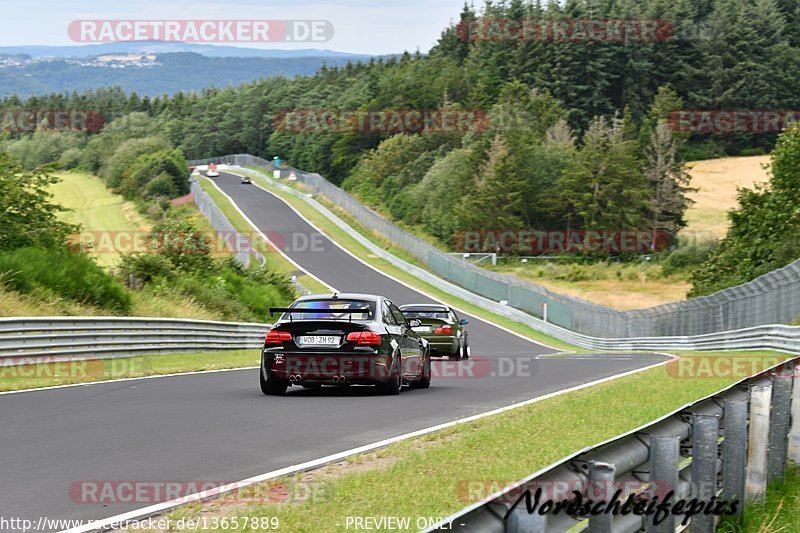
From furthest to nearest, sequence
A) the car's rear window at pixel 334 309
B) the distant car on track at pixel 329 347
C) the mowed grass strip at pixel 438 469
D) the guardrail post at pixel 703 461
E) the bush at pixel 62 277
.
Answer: the bush at pixel 62 277
the car's rear window at pixel 334 309
the distant car on track at pixel 329 347
the mowed grass strip at pixel 438 469
the guardrail post at pixel 703 461

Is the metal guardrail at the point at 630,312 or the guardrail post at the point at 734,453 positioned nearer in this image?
the guardrail post at the point at 734,453

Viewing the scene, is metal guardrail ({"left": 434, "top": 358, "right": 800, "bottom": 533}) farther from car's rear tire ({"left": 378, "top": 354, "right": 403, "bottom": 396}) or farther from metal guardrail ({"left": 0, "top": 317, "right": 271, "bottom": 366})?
metal guardrail ({"left": 0, "top": 317, "right": 271, "bottom": 366})

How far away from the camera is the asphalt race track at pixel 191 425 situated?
8.63m

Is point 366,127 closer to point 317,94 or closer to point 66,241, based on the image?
point 317,94

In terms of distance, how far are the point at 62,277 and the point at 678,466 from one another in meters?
24.2

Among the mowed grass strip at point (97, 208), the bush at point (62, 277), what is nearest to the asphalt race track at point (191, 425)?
the bush at point (62, 277)

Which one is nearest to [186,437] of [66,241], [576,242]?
[66,241]

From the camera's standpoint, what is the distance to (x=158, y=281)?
3719cm

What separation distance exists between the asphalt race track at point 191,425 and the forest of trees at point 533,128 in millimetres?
78604

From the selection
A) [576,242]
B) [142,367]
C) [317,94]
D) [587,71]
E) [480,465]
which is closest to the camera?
[480,465]

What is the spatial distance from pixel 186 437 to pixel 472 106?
12801 cm

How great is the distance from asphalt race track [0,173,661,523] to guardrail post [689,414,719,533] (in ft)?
11.5

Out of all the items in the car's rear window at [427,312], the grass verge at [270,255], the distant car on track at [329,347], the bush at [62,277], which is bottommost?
the grass verge at [270,255]

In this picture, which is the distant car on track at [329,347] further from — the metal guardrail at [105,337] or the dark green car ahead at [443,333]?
the dark green car ahead at [443,333]
